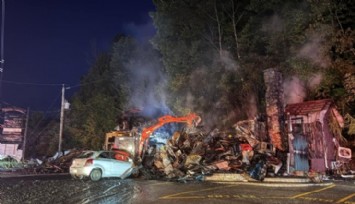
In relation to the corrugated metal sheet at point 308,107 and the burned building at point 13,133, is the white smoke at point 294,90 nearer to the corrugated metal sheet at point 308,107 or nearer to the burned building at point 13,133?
the corrugated metal sheet at point 308,107

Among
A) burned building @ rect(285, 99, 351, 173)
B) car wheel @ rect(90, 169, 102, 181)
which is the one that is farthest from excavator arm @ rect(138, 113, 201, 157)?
burned building @ rect(285, 99, 351, 173)

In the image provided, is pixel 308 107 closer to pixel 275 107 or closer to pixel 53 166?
pixel 275 107

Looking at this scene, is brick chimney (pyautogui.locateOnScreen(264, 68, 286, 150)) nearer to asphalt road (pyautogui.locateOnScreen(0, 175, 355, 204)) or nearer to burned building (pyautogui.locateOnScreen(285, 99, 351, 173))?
burned building (pyautogui.locateOnScreen(285, 99, 351, 173))

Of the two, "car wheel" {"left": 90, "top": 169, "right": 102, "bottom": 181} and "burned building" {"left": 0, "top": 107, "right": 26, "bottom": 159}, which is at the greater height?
"burned building" {"left": 0, "top": 107, "right": 26, "bottom": 159}

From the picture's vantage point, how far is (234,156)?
59.4 ft

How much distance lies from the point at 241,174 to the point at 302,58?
27.8 feet

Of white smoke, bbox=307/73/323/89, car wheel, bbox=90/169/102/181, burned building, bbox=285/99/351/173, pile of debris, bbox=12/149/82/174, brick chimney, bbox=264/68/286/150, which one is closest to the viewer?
car wheel, bbox=90/169/102/181

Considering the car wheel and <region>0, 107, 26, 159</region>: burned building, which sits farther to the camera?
<region>0, 107, 26, 159</region>: burned building

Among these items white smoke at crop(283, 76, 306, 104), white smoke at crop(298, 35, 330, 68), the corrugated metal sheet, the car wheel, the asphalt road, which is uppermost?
white smoke at crop(298, 35, 330, 68)

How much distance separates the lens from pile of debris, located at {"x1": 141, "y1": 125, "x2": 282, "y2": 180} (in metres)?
16.8

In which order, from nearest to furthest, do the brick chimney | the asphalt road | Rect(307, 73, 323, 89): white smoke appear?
the asphalt road → the brick chimney → Rect(307, 73, 323, 89): white smoke

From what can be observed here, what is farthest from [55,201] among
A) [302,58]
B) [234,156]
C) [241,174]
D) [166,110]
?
[166,110]

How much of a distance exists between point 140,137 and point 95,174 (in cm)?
525

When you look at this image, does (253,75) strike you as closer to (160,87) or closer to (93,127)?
(160,87)
